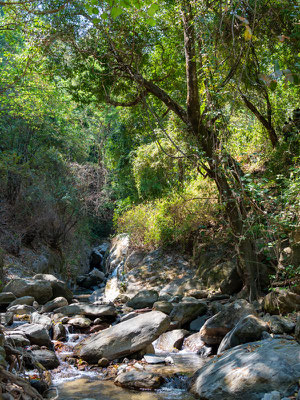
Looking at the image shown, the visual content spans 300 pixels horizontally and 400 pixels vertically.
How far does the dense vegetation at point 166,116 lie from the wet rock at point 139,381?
105 inches

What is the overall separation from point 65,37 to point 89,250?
15.6m

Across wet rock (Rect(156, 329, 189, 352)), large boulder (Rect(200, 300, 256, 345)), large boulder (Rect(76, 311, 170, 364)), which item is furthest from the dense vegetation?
large boulder (Rect(76, 311, 170, 364))

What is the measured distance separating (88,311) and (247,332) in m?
3.93

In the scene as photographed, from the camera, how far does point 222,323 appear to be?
20.0ft

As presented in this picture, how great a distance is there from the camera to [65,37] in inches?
292

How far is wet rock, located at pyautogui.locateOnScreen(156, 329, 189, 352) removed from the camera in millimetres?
6468

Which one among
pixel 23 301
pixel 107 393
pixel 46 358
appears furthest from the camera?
pixel 23 301

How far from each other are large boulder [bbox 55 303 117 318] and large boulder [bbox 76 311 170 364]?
72.7 inches

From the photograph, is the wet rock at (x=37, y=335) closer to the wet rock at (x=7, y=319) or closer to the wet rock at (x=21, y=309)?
the wet rock at (x=7, y=319)

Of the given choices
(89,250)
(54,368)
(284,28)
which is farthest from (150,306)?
(89,250)

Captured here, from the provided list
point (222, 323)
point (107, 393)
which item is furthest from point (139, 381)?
point (222, 323)

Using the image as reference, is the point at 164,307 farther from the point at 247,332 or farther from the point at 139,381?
the point at 139,381

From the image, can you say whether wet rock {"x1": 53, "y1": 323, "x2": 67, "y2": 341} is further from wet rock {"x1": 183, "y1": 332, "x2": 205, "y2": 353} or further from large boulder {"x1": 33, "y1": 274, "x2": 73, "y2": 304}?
large boulder {"x1": 33, "y1": 274, "x2": 73, "y2": 304}

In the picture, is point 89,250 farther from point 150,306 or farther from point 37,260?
point 150,306
